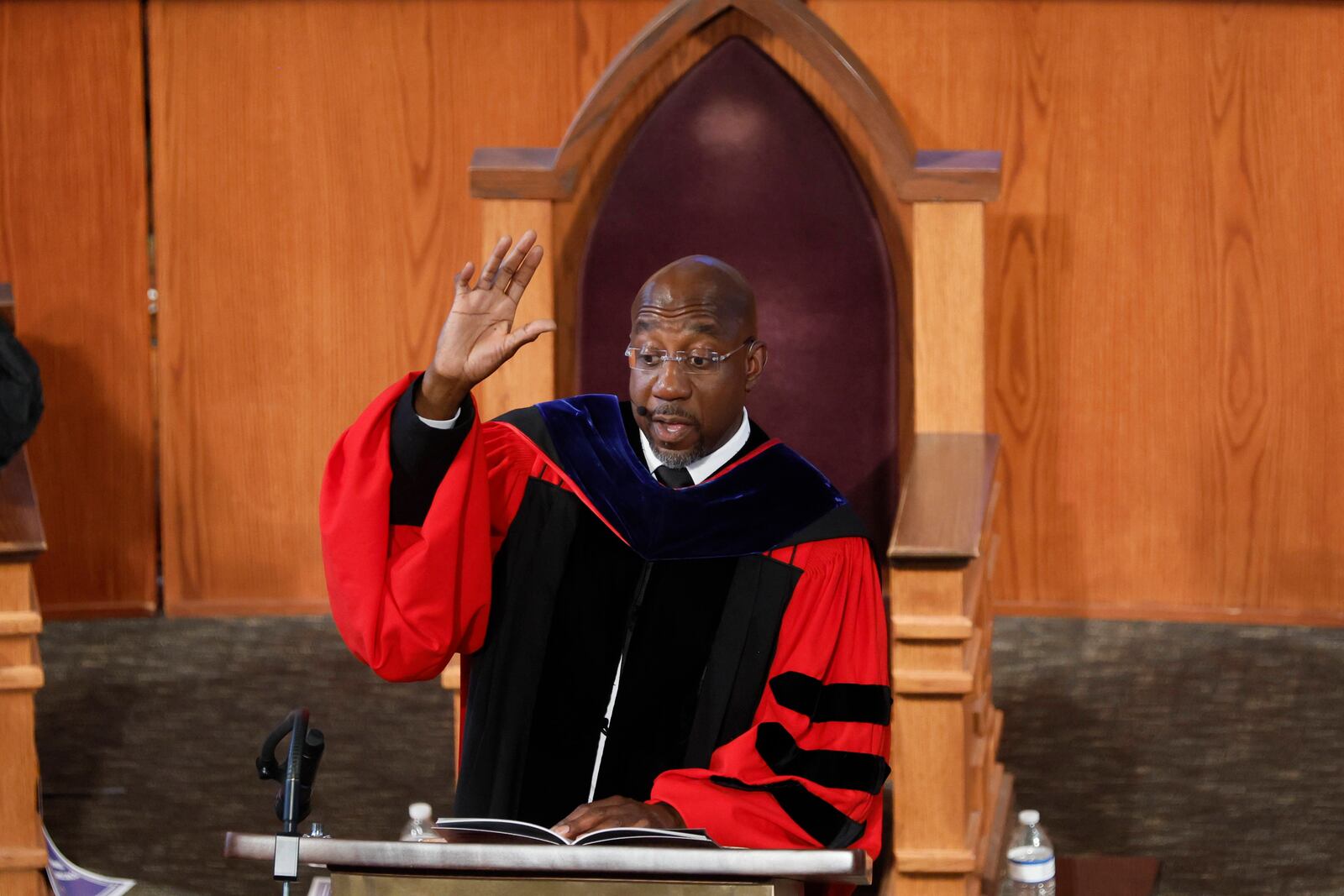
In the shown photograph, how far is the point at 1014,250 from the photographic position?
16.1ft

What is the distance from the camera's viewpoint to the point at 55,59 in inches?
197

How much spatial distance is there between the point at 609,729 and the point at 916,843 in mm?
503

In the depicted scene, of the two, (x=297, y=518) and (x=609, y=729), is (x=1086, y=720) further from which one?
(x=297, y=518)

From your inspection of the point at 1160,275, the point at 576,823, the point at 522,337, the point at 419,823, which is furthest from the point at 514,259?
the point at 1160,275

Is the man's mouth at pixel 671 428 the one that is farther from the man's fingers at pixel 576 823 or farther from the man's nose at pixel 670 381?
the man's fingers at pixel 576 823

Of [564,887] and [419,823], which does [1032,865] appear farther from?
[564,887]

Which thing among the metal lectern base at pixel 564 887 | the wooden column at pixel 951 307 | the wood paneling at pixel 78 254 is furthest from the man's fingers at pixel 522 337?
the wood paneling at pixel 78 254

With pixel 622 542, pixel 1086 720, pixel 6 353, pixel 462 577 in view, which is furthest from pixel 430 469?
pixel 1086 720

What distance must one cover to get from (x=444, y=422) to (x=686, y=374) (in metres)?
0.41

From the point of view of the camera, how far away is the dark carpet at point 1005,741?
375 cm

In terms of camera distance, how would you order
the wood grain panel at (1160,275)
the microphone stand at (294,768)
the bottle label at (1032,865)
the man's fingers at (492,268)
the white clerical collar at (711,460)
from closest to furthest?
the microphone stand at (294,768), the man's fingers at (492,268), the white clerical collar at (711,460), the bottle label at (1032,865), the wood grain panel at (1160,275)

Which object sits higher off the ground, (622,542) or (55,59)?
(55,59)

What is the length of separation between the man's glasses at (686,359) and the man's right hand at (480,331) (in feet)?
0.89

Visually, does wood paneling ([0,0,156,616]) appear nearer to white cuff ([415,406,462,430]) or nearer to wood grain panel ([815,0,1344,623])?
wood grain panel ([815,0,1344,623])
